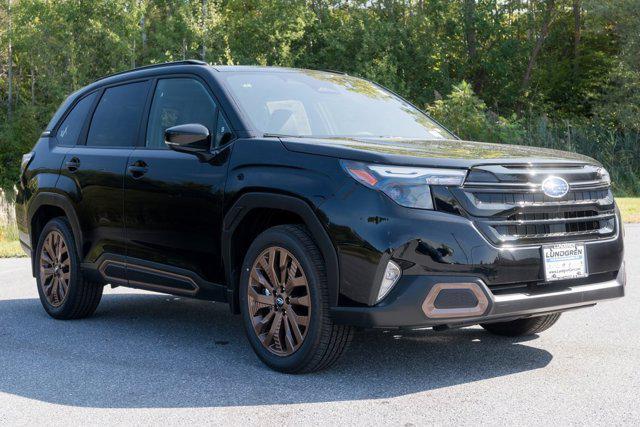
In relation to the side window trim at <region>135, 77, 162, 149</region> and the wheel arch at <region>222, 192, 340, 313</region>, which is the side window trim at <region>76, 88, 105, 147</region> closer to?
the side window trim at <region>135, 77, 162, 149</region>

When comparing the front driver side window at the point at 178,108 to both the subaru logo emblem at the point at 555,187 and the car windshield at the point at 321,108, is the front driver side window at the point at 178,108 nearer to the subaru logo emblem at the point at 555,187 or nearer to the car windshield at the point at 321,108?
the car windshield at the point at 321,108

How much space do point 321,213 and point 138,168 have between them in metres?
1.97

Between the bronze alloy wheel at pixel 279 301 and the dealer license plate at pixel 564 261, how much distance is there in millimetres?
1320

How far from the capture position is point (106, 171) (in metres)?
6.76

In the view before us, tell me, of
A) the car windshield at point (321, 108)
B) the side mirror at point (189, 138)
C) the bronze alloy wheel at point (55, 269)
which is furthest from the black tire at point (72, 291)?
the car windshield at point (321, 108)

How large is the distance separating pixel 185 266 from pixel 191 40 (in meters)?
43.0

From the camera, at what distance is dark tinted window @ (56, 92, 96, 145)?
24.8ft

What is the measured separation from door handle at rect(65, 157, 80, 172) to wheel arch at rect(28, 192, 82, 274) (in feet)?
0.78

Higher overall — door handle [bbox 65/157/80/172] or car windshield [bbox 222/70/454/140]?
car windshield [bbox 222/70/454/140]

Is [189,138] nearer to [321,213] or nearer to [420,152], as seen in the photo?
[321,213]

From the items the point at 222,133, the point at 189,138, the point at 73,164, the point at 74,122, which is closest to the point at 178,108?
the point at 222,133

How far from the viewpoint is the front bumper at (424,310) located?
185 inches

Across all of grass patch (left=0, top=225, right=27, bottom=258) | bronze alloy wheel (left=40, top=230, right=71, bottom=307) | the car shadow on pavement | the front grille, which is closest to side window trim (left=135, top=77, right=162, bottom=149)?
bronze alloy wheel (left=40, top=230, right=71, bottom=307)

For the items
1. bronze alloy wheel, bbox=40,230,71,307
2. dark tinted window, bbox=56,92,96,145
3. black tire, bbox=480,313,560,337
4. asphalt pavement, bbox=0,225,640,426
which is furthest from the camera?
dark tinted window, bbox=56,92,96,145
